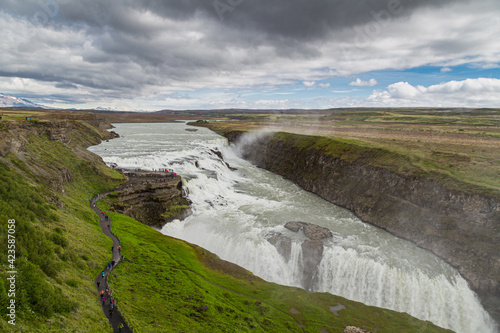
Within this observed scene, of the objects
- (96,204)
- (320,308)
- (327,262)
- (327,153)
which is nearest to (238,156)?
(327,153)

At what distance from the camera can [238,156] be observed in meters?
110

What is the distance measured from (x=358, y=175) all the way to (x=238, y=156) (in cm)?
6157

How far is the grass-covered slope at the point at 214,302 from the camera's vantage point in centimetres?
2161

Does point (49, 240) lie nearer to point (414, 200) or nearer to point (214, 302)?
point (214, 302)

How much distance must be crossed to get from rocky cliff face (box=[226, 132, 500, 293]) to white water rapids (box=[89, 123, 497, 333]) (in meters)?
1.93

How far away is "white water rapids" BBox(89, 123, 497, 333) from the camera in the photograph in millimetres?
29531

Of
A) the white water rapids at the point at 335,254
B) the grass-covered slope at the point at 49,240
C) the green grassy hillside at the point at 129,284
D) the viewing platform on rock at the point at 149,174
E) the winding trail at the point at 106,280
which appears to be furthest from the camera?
the viewing platform on rock at the point at 149,174

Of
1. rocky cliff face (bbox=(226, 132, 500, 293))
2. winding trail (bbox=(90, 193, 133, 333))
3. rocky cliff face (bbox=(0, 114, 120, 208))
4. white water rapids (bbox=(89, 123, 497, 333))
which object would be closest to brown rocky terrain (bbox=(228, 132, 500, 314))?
rocky cliff face (bbox=(226, 132, 500, 293))

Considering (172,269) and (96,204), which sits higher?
(96,204)

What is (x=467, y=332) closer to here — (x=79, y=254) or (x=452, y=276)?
(x=452, y=276)

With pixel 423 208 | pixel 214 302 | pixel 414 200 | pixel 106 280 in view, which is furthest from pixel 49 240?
pixel 414 200

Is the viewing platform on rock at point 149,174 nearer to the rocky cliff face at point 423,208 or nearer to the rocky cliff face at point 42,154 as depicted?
the rocky cliff face at point 42,154

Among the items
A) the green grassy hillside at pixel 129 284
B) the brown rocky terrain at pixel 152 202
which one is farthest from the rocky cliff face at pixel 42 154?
the brown rocky terrain at pixel 152 202

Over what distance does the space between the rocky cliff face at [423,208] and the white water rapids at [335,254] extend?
1928 mm
